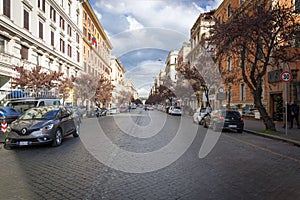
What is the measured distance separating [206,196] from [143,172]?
1.98m

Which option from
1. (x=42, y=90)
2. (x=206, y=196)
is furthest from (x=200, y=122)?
(x=206, y=196)

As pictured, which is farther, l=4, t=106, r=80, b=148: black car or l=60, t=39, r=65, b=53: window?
l=60, t=39, r=65, b=53: window

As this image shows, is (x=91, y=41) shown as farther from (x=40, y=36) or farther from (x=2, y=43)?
(x=2, y=43)

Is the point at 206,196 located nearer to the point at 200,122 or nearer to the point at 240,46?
the point at 240,46

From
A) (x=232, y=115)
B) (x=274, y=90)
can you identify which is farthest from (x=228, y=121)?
(x=274, y=90)

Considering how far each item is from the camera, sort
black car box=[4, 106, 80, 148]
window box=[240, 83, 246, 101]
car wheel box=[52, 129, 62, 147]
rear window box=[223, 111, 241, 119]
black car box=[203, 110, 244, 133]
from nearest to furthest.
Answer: black car box=[4, 106, 80, 148] < car wheel box=[52, 129, 62, 147] < black car box=[203, 110, 244, 133] < rear window box=[223, 111, 241, 119] < window box=[240, 83, 246, 101]

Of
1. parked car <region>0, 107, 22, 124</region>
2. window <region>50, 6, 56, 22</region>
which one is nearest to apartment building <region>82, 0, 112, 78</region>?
window <region>50, 6, 56, 22</region>

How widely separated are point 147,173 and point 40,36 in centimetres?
2995

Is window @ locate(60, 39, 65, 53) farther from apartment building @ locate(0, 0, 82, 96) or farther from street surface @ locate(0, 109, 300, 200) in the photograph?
street surface @ locate(0, 109, 300, 200)

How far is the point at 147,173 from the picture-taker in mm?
6129

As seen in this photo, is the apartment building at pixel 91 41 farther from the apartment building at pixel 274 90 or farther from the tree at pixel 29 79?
the apartment building at pixel 274 90

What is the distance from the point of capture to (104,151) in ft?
A: 29.0

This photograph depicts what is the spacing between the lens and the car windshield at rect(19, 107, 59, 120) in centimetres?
1040

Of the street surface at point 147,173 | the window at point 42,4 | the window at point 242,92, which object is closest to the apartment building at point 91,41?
the window at point 42,4
